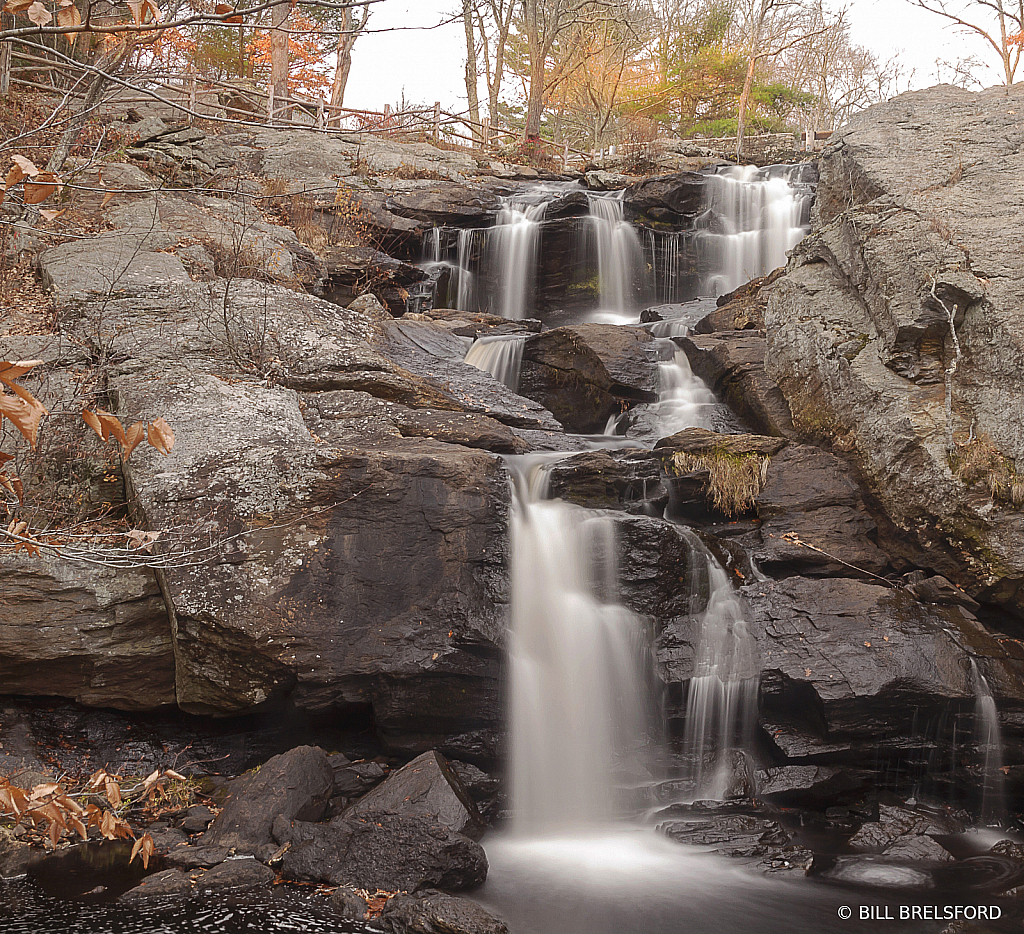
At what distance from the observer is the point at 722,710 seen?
19.4 feet

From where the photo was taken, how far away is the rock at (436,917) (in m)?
3.86

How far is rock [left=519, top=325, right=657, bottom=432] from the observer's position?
943 centimetres

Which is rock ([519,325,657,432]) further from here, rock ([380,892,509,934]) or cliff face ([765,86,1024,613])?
rock ([380,892,509,934])

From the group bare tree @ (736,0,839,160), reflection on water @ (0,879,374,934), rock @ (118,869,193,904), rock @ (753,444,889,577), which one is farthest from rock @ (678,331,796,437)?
bare tree @ (736,0,839,160)

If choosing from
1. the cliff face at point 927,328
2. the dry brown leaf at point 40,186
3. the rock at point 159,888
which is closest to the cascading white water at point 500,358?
the cliff face at point 927,328

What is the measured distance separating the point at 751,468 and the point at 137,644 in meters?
5.50

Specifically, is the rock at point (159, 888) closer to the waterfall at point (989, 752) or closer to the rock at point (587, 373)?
the waterfall at point (989, 752)

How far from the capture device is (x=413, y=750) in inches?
222

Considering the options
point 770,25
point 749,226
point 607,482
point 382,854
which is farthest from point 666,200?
point 770,25

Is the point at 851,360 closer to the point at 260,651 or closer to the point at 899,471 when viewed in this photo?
the point at 899,471

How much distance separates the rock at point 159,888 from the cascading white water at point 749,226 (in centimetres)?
1371

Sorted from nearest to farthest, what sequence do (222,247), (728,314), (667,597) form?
(667,597)
(222,247)
(728,314)

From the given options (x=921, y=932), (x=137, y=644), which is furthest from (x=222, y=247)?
(x=921, y=932)

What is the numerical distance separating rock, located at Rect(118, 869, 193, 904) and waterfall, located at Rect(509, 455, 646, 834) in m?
2.30
